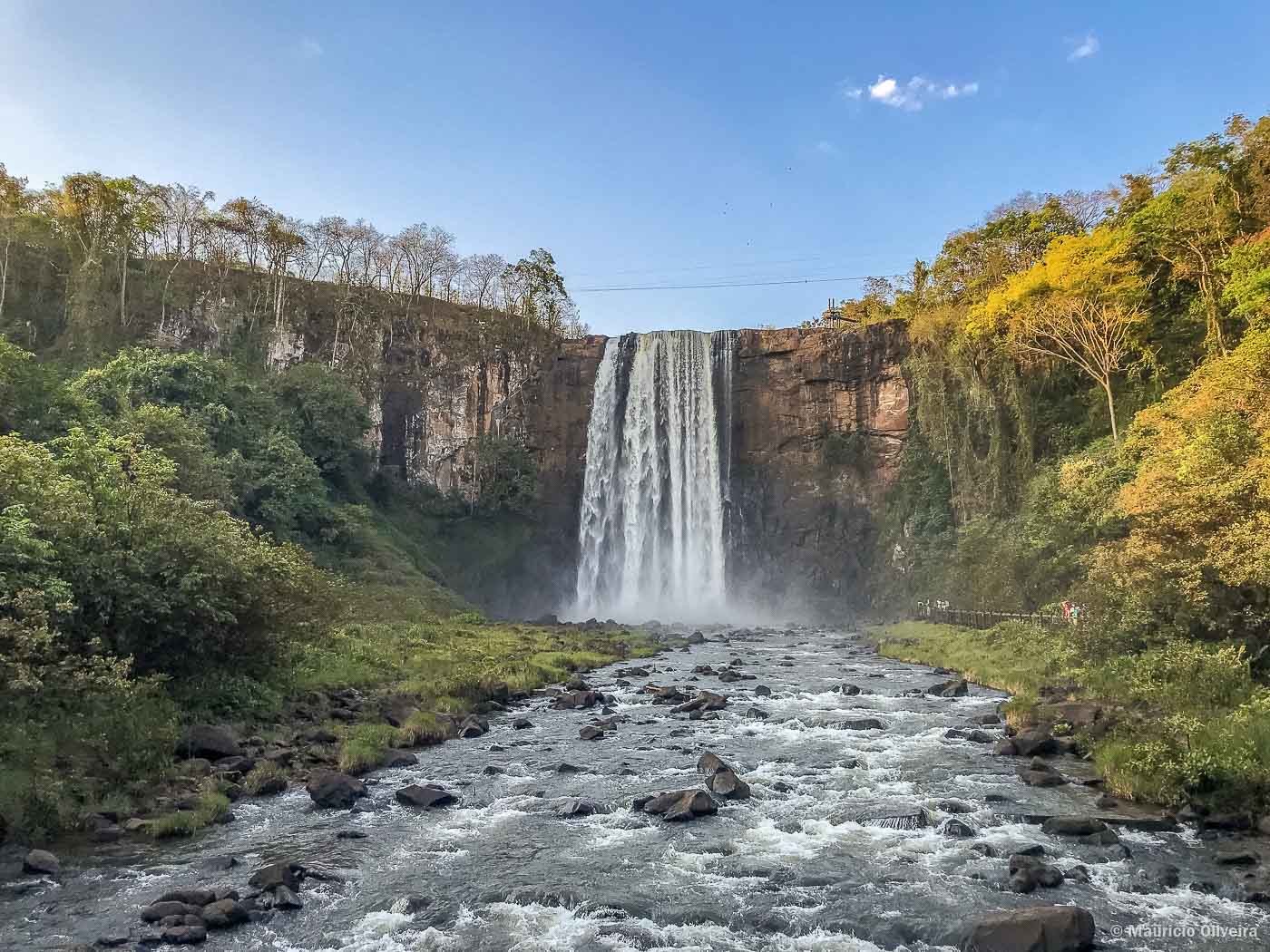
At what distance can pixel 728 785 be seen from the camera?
36.6ft

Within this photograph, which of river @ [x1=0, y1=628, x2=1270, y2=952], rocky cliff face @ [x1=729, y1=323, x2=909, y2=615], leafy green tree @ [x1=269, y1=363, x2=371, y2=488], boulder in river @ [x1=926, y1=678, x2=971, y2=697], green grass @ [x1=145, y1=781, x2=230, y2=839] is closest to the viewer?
river @ [x1=0, y1=628, x2=1270, y2=952]

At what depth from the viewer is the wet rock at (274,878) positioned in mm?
7863

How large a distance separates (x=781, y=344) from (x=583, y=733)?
38.4m

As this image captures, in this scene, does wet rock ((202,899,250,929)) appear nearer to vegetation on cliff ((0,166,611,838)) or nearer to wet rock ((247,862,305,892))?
wet rock ((247,862,305,892))

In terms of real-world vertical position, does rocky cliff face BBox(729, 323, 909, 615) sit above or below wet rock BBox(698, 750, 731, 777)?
above

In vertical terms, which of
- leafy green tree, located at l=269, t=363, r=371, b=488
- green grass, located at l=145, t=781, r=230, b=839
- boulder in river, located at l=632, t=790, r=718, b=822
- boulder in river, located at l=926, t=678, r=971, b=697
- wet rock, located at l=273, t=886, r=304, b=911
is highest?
leafy green tree, located at l=269, t=363, r=371, b=488

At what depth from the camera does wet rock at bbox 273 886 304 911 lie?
7.56 metres

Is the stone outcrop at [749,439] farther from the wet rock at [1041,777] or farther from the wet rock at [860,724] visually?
the wet rock at [1041,777]

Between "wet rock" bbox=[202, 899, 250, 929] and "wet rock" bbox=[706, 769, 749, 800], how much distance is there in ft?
19.9

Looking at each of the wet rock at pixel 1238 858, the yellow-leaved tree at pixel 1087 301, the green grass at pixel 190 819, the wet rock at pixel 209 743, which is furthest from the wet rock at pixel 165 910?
the yellow-leaved tree at pixel 1087 301

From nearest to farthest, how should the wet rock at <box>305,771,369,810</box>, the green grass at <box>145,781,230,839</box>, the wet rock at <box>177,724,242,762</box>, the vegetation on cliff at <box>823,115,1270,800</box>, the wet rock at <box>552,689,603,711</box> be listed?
the green grass at <box>145,781,230,839</box>
the wet rock at <box>305,771,369,810</box>
the wet rock at <box>177,724,242,762</box>
the vegetation on cliff at <box>823,115,1270,800</box>
the wet rock at <box>552,689,603,711</box>

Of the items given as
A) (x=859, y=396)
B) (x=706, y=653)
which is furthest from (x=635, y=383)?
(x=706, y=653)

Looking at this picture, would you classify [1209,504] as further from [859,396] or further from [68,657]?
[859,396]

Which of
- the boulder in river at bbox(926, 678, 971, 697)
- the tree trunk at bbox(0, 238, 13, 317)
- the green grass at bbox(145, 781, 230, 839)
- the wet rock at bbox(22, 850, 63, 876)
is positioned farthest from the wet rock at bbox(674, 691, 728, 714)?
the tree trunk at bbox(0, 238, 13, 317)
